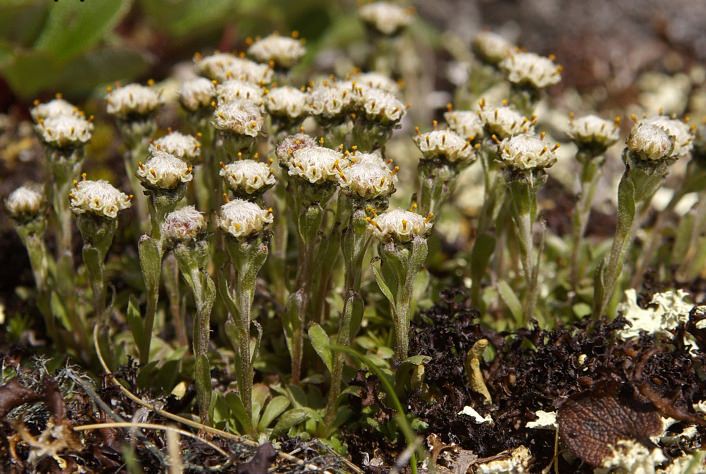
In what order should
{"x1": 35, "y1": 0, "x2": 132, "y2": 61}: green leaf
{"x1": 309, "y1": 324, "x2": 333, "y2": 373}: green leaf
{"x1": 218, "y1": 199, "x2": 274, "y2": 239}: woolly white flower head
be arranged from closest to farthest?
{"x1": 218, "y1": 199, "x2": 274, "y2": 239}: woolly white flower head, {"x1": 309, "y1": 324, "x2": 333, "y2": 373}: green leaf, {"x1": 35, "y1": 0, "x2": 132, "y2": 61}: green leaf

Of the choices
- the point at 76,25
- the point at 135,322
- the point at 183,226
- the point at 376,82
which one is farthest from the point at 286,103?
the point at 76,25

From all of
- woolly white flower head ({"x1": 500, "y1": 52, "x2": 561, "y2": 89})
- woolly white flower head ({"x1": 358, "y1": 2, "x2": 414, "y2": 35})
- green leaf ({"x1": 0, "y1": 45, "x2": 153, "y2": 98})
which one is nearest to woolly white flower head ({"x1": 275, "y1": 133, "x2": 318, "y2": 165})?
woolly white flower head ({"x1": 500, "y1": 52, "x2": 561, "y2": 89})

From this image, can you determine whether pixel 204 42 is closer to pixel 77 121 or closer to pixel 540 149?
pixel 77 121

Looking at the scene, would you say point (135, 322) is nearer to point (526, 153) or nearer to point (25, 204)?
point (25, 204)

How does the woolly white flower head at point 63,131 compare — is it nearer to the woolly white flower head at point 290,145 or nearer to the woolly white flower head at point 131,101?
the woolly white flower head at point 131,101

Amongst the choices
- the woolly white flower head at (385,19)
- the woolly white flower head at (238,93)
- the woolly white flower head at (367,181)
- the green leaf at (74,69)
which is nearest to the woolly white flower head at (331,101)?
the woolly white flower head at (238,93)

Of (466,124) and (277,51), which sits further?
(277,51)

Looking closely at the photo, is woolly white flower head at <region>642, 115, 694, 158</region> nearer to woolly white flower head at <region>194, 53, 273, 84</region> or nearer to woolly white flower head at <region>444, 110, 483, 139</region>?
woolly white flower head at <region>444, 110, 483, 139</region>
